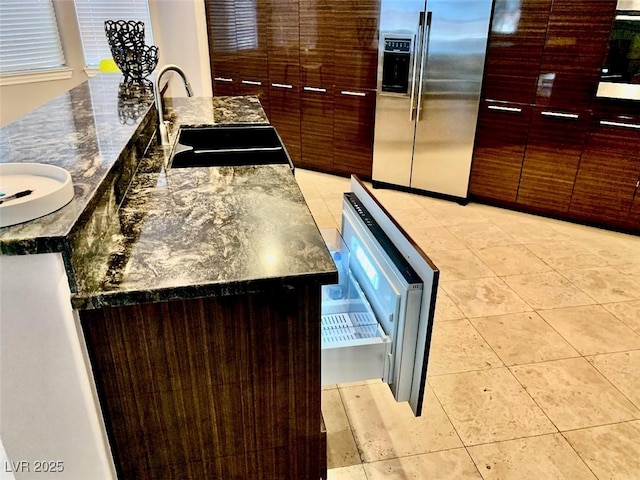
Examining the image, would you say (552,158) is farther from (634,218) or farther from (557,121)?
(634,218)

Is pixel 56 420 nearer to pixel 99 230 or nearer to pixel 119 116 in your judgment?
pixel 99 230

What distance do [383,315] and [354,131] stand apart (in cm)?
311

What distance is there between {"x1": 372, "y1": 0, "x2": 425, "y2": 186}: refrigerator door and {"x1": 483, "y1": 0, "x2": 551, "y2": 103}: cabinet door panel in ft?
1.83

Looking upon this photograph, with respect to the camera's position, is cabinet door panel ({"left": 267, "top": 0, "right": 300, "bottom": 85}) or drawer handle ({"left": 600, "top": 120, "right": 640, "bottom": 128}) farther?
cabinet door panel ({"left": 267, "top": 0, "right": 300, "bottom": 85})

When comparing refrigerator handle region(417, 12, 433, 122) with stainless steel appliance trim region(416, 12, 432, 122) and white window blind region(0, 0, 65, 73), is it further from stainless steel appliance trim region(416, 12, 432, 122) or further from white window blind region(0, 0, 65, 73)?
white window blind region(0, 0, 65, 73)

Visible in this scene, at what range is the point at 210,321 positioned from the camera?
1117 millimetres

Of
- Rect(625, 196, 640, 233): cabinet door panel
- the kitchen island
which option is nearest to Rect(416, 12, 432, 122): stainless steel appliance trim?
Rect(625, 196, 640, 233): cabinet door panel

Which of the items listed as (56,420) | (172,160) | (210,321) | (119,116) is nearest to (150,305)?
(210,321)

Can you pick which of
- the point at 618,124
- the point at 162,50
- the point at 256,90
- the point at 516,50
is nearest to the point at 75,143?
the point at 516,50

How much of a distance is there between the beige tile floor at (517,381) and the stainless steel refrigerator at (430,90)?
0.89m

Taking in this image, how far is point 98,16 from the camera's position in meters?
4.50

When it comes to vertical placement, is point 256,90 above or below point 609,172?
above

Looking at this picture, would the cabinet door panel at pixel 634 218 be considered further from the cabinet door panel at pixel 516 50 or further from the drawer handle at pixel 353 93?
the drawer handle at pixel 353 93

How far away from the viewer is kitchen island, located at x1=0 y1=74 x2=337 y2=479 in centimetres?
105
